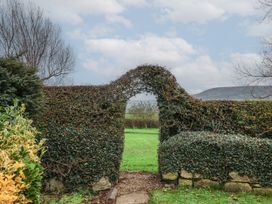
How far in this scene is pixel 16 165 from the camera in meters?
3.50

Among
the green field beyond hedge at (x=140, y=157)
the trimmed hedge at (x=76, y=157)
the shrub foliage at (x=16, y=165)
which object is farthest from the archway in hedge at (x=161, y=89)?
the shrub foliage at (x=16, y=165)

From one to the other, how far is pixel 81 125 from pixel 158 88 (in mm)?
2157

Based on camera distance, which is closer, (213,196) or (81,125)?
(213,196)

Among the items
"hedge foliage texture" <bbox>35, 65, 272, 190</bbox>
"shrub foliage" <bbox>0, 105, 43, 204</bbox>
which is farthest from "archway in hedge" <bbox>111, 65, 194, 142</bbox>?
"shrub foliage" <bbox>0, 105, 43, 204</bbox>

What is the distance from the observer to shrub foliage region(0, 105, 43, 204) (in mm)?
3276

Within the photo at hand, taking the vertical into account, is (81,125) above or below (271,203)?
above

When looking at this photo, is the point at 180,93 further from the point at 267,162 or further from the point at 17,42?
the point at 17,42

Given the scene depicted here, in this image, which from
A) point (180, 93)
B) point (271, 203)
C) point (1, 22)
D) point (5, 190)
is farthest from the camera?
point (1, 22)

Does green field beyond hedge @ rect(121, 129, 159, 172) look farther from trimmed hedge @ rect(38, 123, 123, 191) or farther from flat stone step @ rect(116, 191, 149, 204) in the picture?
flat stone step @ rect(116, 191, 149, 204)

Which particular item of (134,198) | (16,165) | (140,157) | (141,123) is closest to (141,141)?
(140,157)

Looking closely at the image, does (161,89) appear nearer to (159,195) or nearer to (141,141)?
(159,195)

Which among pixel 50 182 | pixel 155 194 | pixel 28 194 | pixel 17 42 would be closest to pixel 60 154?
pixel 50 182

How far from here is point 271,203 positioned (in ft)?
23.0

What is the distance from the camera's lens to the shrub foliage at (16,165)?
3.28 metres
